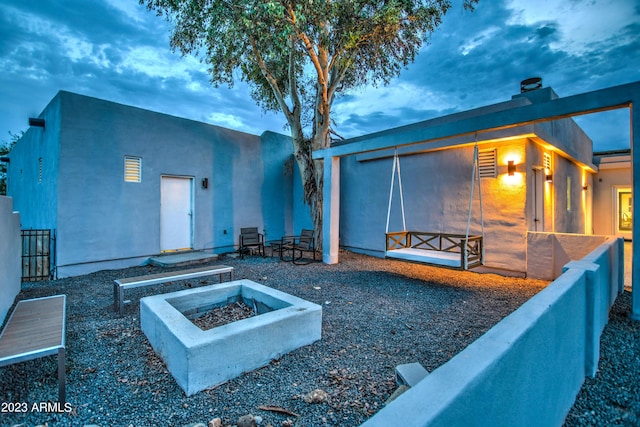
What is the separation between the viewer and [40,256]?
6.03 meters

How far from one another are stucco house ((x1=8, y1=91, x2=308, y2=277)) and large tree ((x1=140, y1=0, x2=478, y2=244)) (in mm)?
1707

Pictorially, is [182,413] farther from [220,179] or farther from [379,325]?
[220,179]

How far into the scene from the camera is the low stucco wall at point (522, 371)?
88 centimetres

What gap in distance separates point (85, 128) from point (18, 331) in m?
5.34

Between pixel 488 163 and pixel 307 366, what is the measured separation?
5.64 m

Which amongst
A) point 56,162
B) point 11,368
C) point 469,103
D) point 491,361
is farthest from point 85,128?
point 469,103

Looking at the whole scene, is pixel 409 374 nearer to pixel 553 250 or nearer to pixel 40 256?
pixel 553 250

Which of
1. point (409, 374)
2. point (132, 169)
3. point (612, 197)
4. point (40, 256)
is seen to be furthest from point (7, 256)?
point (612, 197)

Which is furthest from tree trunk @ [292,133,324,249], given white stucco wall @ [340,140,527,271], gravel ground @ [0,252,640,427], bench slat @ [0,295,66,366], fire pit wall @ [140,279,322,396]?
bench slat @ [0,295,66,366]

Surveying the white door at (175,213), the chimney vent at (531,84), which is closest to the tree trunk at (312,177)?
the white door at (175,213)

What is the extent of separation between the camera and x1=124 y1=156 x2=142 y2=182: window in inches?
266

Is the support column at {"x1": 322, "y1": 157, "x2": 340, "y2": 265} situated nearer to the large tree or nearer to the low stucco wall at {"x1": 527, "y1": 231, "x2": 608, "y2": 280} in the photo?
the large tree

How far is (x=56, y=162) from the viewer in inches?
233

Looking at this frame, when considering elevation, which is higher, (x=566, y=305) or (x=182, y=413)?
(x=566, y=305)
